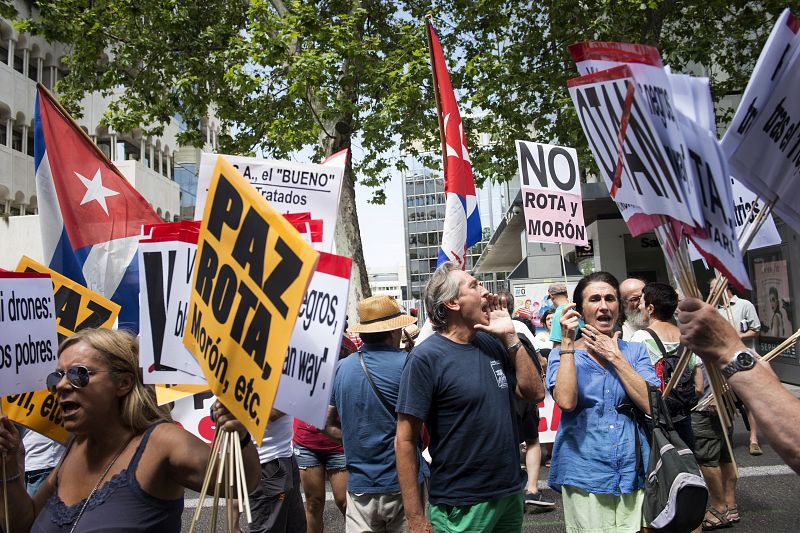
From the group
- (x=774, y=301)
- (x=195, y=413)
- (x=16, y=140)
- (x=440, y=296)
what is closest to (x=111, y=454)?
(x=440, y=296)

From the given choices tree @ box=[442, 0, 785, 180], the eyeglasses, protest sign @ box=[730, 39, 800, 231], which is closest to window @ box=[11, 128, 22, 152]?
tree @ box=[442, 0, 785, 180]

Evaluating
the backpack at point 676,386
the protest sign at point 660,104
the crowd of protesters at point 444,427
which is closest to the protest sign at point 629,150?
the protest sign at point 660,104

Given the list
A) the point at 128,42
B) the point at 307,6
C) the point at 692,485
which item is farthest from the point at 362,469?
the point at 128,42

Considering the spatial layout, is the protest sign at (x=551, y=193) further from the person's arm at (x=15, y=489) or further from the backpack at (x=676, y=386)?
the person's arm at (x=15, y=489)

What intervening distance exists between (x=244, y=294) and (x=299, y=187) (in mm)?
1865

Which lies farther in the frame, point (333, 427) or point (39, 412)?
point (333, 427)

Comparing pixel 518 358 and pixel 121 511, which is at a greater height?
pixel 518 358

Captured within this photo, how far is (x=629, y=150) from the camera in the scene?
2.26m

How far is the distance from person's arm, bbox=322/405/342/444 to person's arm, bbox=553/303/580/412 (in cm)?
192

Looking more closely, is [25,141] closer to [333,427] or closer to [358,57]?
[358,57]

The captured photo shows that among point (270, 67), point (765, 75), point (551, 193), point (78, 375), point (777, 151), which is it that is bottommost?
point (78, 375)

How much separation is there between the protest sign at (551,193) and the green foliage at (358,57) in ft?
20.9

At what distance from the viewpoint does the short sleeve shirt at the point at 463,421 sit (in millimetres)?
3434

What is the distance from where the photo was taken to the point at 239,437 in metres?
2.39
